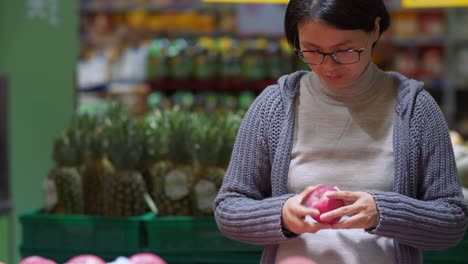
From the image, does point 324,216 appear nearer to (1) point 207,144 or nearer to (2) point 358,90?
(2) point 358,90

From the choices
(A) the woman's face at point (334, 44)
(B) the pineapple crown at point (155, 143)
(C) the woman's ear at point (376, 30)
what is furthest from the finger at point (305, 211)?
(B) the pineapple crown at point (155, 143)

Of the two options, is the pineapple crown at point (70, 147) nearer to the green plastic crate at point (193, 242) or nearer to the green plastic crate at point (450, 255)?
the green plastic crate at point (193, 242)

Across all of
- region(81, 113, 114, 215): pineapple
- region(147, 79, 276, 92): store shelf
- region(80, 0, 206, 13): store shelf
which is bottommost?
region(81, 113, 114, 215): pineapple

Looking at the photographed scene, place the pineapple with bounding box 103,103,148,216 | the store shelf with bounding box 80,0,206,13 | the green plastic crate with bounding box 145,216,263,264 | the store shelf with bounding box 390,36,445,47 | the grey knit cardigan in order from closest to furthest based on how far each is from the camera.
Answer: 1. the grey knit cardigan
2. the green plastic crate with bounding box 145,216,263,264
3. the pineapple with bounding box 103,103,148,216
4. the store shelf with bounding box 390,36,445,47
5. the store shelf with bounding box 80,0,206,13

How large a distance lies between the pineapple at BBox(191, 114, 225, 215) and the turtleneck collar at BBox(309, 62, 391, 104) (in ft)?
3.28

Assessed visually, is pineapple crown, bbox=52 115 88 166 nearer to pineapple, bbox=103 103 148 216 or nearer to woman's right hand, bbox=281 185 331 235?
pineapple, bbox=103 103 148 216

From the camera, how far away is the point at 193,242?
2850 mm

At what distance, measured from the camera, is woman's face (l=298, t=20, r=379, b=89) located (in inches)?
70.4

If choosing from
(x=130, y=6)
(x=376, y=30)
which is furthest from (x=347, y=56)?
(x=130, y=6)

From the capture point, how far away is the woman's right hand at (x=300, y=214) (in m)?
1.73

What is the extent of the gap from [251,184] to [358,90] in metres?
0.36

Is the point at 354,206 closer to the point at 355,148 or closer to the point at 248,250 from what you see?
the point at 355,148

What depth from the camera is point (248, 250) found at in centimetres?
282

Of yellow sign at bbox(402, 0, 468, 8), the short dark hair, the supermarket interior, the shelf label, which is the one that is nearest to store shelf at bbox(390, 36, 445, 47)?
the supermarket interior
